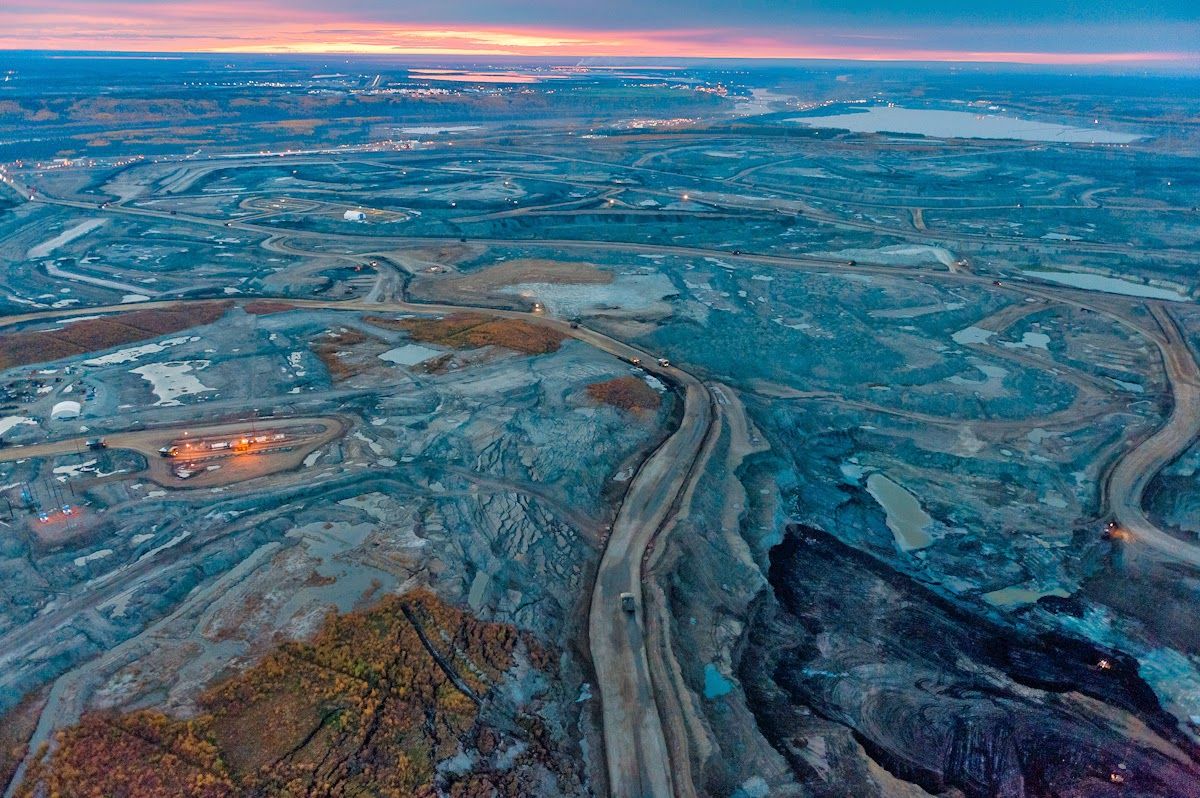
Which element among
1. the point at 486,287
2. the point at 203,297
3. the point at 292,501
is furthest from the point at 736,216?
the point at 292,501

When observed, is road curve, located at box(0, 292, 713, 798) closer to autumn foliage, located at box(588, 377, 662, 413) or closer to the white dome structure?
autumn foliage, located at box(588, 377, 662, 413)

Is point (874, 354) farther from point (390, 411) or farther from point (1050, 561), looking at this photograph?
point (390, 411)

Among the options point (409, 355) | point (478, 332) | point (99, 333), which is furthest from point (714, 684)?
point (99, 333)

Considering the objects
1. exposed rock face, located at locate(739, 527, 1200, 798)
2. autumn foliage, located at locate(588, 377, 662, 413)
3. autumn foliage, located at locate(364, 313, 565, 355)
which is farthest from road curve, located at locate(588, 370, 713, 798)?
autumn foliage, located at locate(364, 313, 565, 355)

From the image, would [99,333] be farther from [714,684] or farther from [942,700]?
[942,700]

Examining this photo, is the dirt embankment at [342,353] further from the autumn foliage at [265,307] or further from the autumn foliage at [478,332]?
the autumn foliage at [265,307]
